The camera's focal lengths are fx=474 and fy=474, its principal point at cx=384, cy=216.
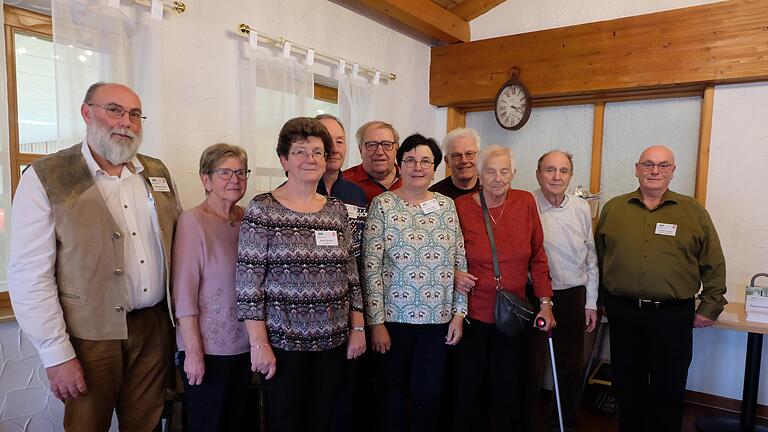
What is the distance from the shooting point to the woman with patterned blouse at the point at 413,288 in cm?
189

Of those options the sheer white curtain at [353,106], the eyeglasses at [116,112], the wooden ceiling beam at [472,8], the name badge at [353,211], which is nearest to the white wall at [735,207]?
the wooden ceiling beam at [472,8]

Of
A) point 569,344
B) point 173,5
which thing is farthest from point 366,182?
point 569,344

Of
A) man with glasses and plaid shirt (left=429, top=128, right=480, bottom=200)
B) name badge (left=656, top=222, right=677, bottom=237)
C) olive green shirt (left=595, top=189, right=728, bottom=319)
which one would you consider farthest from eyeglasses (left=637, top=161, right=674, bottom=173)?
man with glasses and plaid shirt (left=429, top=128, right=480, bottom=200)

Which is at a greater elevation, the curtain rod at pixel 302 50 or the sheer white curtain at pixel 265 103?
the curtain rod at pixel 302 50

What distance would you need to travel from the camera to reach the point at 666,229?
7.52 ft

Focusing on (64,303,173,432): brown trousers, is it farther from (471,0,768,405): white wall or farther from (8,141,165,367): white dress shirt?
(471,0,768,405): white wall

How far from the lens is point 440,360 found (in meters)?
1.95

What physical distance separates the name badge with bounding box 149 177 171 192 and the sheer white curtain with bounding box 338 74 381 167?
1546 millimetres

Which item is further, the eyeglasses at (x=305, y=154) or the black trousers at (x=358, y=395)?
the black trousers at (x=358, y=395)

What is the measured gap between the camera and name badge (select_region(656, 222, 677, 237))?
2.28 m

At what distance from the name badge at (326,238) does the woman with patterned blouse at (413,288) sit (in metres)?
0.27

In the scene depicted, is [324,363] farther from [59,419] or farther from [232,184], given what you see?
[59,419]

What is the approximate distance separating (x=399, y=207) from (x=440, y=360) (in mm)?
651

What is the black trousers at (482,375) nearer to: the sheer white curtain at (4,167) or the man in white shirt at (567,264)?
the man in white shirt at (567,264)
